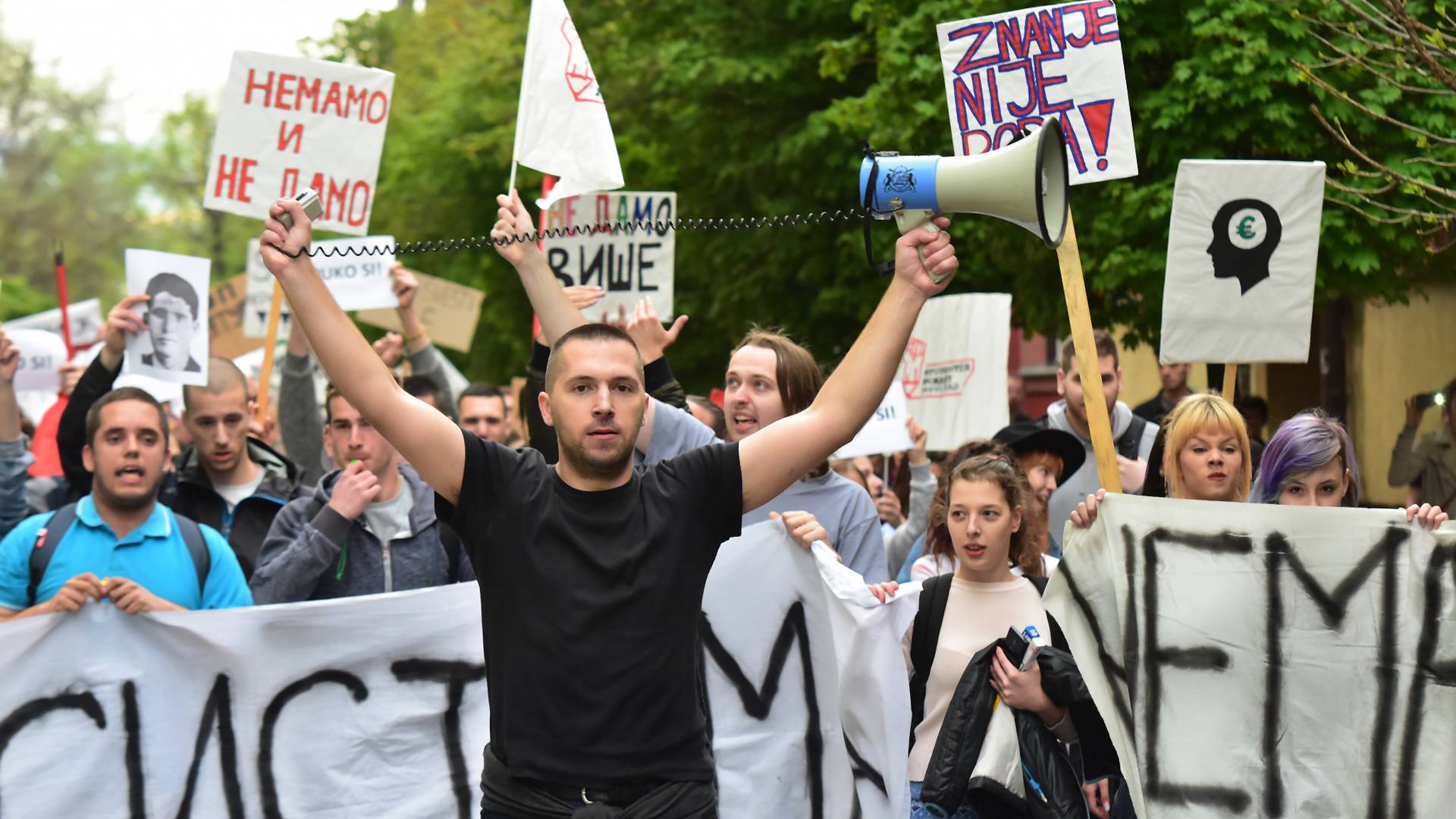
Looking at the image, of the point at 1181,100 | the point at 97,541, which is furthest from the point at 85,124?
the point at 97,541

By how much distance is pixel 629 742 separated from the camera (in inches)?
133

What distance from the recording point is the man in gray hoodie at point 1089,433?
22.7 ft

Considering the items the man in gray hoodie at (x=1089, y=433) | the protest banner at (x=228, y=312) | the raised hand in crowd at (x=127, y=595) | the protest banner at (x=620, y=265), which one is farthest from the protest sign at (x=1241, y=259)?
the protest banner at (x=228, y=312)

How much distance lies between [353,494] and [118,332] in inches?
82.9

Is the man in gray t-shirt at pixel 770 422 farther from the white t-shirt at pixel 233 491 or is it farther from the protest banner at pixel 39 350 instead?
the protest banner at pixel 39 350

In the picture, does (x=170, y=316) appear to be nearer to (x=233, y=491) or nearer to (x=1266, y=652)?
(x=233, y=491)

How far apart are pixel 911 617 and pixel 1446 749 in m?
1.39

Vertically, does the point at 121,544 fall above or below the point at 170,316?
below

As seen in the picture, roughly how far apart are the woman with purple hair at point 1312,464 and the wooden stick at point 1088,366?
1.55 feet

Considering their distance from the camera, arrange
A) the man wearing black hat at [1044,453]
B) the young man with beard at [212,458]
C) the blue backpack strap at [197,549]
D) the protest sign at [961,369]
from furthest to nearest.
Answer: the protest sign at [961,369] → the man wearing black hat at [1044,453] → the young man with beard at [212,458] → the blue backpack strap at [197,549]

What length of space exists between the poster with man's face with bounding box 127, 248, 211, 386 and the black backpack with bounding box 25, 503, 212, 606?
1.89 metres

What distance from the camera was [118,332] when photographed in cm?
680

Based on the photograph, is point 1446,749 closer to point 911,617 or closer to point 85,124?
→ point 911,617

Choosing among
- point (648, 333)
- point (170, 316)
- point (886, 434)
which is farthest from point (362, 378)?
point (170, 316)
